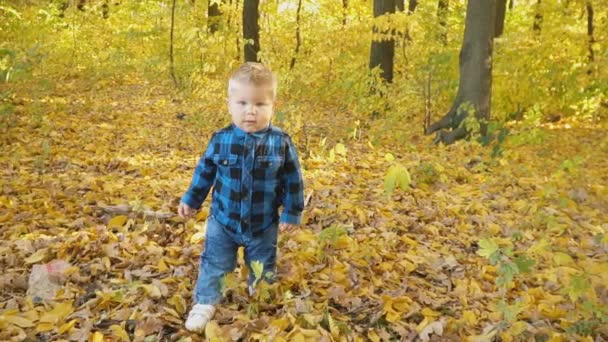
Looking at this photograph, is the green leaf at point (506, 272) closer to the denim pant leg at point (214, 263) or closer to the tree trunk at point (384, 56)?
the denim pant leg at point (214, 263)

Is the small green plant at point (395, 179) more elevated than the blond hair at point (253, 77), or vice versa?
the blond hair at point (253, 77)

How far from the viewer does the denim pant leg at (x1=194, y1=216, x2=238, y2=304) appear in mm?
2971

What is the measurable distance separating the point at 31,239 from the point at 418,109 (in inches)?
296

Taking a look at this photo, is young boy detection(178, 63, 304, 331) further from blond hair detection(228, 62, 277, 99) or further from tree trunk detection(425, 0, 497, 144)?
tree trunk detection(425, 0, 497, 144)

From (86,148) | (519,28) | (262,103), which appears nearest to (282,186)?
(262,103)

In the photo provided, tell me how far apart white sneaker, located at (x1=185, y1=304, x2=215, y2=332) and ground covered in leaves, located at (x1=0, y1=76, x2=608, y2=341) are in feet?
0.18

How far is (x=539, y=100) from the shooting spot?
11633 mm

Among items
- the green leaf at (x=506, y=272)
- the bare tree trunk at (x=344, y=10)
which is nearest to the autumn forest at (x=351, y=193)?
the green leaf at (x=506, y=272)

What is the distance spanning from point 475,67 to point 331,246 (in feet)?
18.2

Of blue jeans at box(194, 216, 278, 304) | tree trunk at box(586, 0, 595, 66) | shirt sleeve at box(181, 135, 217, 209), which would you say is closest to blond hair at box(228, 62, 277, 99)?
shirt sleeve at box(181, 135, 217, 209)

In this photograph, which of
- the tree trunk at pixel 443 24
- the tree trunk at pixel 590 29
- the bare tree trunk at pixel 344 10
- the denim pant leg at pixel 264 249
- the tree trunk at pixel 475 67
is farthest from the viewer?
the bare tree trunk at pixel 344 10

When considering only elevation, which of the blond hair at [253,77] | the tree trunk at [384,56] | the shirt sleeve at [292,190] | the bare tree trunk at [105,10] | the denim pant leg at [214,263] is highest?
the bare tree trunk at [105,10]

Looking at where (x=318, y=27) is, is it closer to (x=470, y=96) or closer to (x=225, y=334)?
(x=470, y=96)

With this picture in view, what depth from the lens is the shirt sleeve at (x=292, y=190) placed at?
294cm
